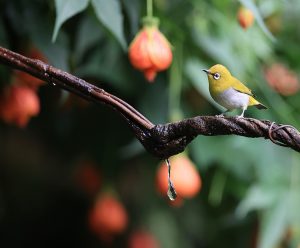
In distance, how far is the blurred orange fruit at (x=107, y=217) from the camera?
0.89 m

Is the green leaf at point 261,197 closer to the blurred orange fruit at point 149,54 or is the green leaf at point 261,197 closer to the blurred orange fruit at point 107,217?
the blurred orange fruit at point 107,217

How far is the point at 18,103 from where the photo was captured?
0.66 m

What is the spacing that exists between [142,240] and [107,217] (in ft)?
0.65

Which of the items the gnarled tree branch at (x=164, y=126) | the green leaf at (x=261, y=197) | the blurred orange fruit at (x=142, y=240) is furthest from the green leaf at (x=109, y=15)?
the blurred orange fruit at (x=142, y=240)

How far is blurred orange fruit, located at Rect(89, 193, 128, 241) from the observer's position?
2.93 ft

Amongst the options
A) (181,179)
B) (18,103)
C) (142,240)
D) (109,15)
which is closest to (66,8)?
(109,15)

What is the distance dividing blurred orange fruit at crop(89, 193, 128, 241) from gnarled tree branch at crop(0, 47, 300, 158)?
48cm

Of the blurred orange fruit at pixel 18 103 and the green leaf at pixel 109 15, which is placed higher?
the green leaf at pixel 109 15

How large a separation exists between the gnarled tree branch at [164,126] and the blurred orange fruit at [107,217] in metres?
0.48

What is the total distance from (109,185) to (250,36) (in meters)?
0.30

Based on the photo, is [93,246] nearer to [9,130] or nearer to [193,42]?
[9,130]

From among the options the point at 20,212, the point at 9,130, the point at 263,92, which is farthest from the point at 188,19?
the point at 20,212

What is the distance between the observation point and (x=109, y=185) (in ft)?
3.17

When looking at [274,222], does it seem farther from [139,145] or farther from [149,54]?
[149,54]
